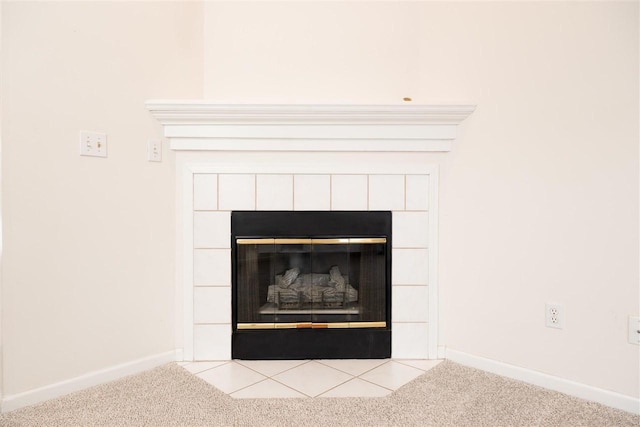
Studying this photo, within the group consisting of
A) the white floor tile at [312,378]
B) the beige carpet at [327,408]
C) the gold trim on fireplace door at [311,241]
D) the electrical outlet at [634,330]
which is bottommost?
the beige carpet at [327,408]

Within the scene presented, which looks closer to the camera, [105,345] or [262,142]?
[105,345]

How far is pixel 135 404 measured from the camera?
151cm

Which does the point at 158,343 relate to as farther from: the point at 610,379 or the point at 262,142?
the point at 610,379

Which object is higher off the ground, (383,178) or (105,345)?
(383,178)

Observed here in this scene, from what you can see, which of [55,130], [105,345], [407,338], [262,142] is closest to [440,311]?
[407,338]

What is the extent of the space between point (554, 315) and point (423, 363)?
62 cm

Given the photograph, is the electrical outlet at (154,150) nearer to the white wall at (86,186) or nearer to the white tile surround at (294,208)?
the white wall at (86,186)

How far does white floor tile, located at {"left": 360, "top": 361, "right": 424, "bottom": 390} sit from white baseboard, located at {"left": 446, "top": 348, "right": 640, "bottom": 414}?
251 millimetres

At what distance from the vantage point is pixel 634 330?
1.46 m

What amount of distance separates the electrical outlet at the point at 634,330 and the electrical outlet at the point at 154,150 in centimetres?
207

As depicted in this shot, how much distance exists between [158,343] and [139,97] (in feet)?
3.80

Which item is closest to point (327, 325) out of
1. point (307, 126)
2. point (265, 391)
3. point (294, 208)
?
point (265, 391)

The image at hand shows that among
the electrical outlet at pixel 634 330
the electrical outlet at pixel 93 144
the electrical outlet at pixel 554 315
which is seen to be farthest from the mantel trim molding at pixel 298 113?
the electrical outlet at pixel 634 330

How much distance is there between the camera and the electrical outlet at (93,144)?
1.61m
